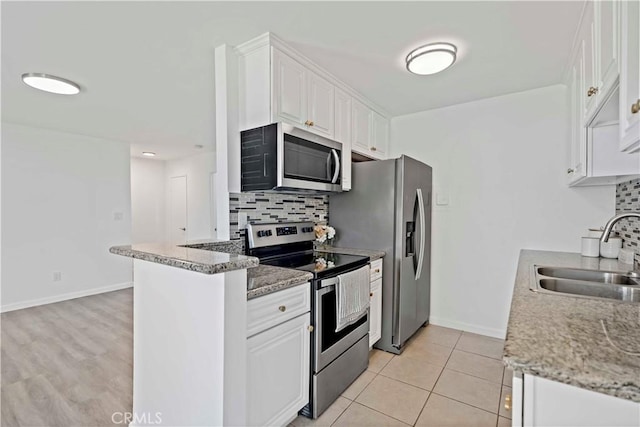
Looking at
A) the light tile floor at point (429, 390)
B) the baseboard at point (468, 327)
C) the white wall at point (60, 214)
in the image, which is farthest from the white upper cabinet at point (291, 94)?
the white wall at point (60, 214)

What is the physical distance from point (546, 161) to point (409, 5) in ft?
6.50

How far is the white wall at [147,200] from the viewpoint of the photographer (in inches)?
235

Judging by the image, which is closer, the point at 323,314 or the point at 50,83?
the point at 323,314

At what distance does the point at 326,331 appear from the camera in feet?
5.94

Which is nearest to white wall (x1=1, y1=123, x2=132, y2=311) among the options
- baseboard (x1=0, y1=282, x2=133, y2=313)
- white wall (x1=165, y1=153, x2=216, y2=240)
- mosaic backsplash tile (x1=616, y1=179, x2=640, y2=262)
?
baseboard (x1=0, y1=282, x2=133, y2=313)

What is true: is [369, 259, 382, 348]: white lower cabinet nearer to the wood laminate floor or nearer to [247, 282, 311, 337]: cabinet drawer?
[247, 282, 311, 337]: cabinet drawer

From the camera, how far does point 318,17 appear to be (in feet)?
5.56

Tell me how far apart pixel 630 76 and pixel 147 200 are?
6918mm

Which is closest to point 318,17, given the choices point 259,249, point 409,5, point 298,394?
point 409,5

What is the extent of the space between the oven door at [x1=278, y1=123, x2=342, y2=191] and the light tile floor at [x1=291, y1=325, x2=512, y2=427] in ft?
4.63

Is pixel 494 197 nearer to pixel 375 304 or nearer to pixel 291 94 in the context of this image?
pixel 375 304

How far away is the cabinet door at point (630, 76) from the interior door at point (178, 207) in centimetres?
626

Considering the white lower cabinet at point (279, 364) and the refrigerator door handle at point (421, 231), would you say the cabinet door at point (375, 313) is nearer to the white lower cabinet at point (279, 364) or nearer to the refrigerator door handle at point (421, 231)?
the refrigerator door handle at point (421, 231)

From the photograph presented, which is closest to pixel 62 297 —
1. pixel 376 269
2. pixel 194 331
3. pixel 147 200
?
pixel 147 200
